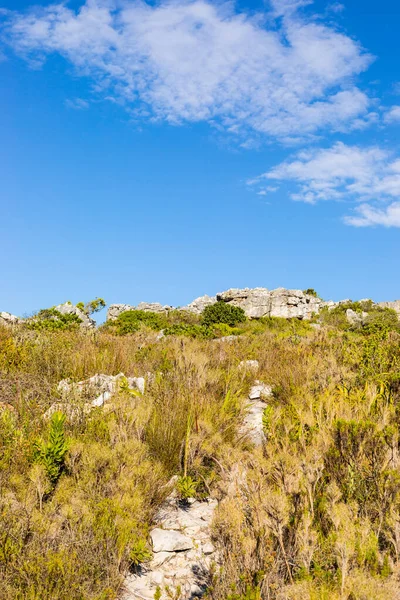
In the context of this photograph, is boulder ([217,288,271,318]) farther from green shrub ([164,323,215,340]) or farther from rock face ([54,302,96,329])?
green shrub ([164,323,215,340])

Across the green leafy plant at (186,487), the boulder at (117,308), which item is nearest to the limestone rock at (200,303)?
the boulder at (117,308)

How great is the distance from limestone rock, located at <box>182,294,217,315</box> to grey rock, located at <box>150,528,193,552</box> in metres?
34.3

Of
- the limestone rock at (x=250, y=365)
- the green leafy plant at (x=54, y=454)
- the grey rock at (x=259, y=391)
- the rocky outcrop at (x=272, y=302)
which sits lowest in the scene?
the green leafy plant at (x=54, y=454)

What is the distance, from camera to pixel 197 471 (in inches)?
201

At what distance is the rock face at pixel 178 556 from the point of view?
356 cm

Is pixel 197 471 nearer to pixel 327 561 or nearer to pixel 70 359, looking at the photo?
pixel 327 561

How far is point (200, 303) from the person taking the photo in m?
41.6

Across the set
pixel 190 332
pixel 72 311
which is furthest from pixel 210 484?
pixel 72 311

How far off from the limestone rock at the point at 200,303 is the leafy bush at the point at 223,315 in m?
7.29

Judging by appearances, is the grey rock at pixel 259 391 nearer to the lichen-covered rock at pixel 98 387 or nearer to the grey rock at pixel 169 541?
the lichen-covered rock at pixel 98 387

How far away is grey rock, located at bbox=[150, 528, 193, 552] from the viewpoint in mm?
4020

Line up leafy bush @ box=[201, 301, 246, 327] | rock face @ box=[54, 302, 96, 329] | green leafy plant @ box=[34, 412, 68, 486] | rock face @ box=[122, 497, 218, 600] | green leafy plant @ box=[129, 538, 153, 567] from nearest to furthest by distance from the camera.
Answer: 1. rock face @ box=[122, 497, 218, 600]
2. green leafy plant @ box=[129, 538, 153, 567]
3. green leafy plant @ box=[34, 412, 68, 486]
4. leafy bush @ box=[201, 301, 246, 327]
5. rock face @ box=[54, 302, 96, 329]

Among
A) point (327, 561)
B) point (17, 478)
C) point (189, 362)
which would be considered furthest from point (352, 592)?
point (189, 362)

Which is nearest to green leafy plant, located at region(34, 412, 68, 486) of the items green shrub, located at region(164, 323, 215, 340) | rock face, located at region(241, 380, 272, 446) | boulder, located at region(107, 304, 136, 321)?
rock face, located at region(241, 380, 272, 446)
